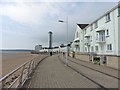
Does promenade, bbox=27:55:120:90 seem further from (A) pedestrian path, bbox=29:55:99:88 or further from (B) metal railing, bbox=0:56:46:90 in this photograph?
(B) metal railing, bbox=0:56:46:90

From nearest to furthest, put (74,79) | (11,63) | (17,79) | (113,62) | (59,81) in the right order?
(17,79)
(59,81)
(74,79)
(113,62)
(11,63)

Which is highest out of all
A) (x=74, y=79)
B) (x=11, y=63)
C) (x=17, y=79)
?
(x=17, y=79)

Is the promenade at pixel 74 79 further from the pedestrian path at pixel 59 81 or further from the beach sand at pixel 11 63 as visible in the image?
the beach sand at pixel 11 63

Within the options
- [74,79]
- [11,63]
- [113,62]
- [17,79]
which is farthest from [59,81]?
[11,63]

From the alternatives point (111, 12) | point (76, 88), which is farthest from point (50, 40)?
point (76, 88)

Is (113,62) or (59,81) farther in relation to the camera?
(113,62)

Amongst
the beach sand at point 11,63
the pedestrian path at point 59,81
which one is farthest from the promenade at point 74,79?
the beach sand at point 11,63

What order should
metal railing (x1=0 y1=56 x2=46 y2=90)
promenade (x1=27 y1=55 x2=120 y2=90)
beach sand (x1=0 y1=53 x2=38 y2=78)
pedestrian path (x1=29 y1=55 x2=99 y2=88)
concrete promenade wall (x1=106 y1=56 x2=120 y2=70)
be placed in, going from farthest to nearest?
1. beach sand (x1=0 y1=53 x2=38 y2=78)
2. concrete promenade wall (x1=106 y1=56 x2=120 y2=70)
3. promenade (x1=27 y1=55 x2=120 y2=90)
4. pedestrian path (x1=29 y1=55 x2=99 y2=88)
5. metal railing (x1=0 y1=56 x2=46 y2=90)

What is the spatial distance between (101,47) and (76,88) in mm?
27391

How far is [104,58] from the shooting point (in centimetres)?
2320

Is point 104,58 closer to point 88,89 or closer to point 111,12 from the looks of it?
point 111,12

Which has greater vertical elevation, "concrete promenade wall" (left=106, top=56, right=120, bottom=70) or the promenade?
"concrete promenade wall" (left=106, top=56, right=120, bottom=70)

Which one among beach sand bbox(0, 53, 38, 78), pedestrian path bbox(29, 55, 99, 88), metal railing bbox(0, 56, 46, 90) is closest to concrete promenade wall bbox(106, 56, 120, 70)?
pedestrian path bbox(29, 55, 99, 88)

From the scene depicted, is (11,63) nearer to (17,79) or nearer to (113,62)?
(113,62)
